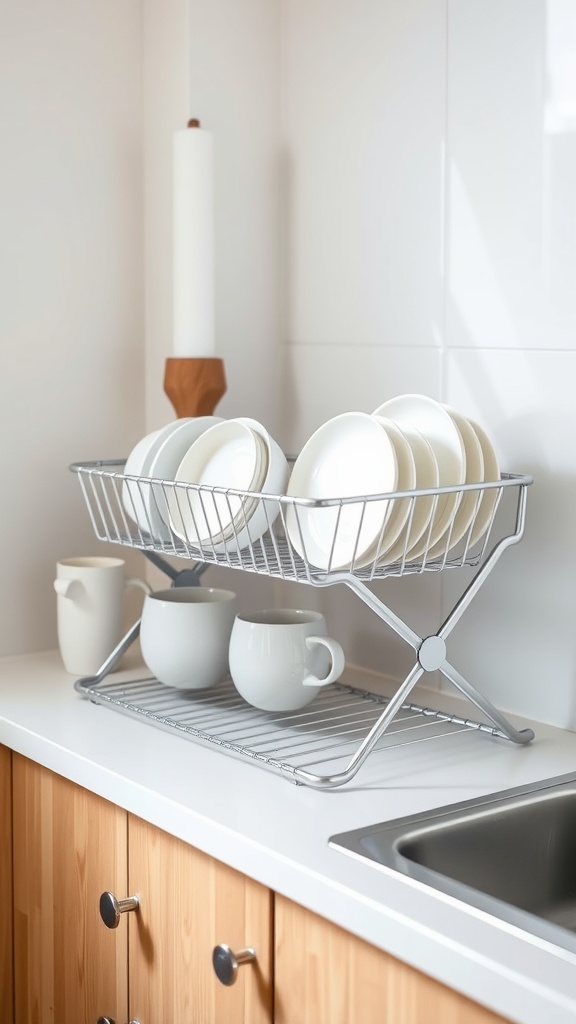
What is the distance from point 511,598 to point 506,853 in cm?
40

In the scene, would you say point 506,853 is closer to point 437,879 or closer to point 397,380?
point 437,879

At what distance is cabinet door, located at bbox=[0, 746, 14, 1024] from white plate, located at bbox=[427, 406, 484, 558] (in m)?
0.59

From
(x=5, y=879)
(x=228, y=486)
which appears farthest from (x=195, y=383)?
(x=5, y=879)

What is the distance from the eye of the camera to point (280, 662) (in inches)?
52.0

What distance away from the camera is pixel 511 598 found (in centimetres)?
142

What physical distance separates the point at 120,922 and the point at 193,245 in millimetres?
906

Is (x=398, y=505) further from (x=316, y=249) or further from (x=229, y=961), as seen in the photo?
(x=316, y=249)

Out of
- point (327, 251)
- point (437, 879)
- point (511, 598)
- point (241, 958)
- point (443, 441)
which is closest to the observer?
point (437, 879)

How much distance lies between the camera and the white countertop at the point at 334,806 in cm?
81

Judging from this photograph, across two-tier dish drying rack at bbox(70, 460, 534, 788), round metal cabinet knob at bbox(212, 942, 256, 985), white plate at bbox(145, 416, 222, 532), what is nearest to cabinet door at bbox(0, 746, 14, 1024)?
two-tier dish drying rack at bbox(70, 460, 534, 788)

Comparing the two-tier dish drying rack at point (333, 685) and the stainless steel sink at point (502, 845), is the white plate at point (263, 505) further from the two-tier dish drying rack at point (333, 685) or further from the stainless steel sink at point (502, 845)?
the stainless steel sink at point (502, 845)

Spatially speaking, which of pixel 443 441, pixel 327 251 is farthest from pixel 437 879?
pixel 327 251

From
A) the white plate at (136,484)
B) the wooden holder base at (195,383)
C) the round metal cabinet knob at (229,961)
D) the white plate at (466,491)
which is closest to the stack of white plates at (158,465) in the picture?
the white plate at (136,484)

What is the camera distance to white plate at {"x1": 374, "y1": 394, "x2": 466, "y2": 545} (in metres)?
1.28
